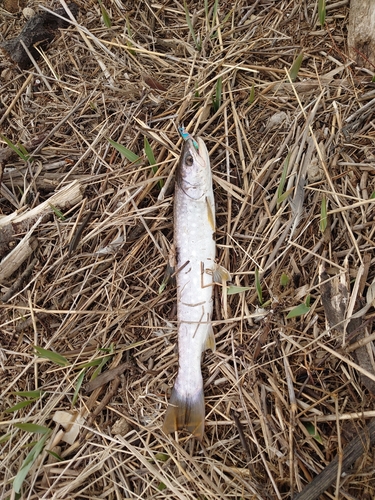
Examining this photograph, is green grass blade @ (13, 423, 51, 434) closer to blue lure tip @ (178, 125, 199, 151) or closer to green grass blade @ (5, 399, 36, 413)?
green grass blade @ (5, 399, 36, 413)

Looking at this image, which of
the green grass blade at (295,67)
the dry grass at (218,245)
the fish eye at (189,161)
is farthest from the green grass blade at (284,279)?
the green grass blade at (295,67)

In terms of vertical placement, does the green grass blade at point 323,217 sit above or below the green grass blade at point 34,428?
above

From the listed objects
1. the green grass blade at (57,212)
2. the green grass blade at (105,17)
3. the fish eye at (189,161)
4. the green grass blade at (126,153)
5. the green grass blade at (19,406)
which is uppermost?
the green grass blade at (105,17)

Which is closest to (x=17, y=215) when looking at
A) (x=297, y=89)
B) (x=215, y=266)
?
(x=215, y=266)

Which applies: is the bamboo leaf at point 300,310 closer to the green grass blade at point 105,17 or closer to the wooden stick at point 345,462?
the wooden stick at point 345,462

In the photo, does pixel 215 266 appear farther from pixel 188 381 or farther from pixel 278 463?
pixel 278 463

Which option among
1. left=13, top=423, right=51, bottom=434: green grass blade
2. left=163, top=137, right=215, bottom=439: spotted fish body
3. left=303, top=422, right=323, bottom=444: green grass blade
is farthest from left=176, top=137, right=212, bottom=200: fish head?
left=13, top=423, right=51, bottom=434: green grass blade
